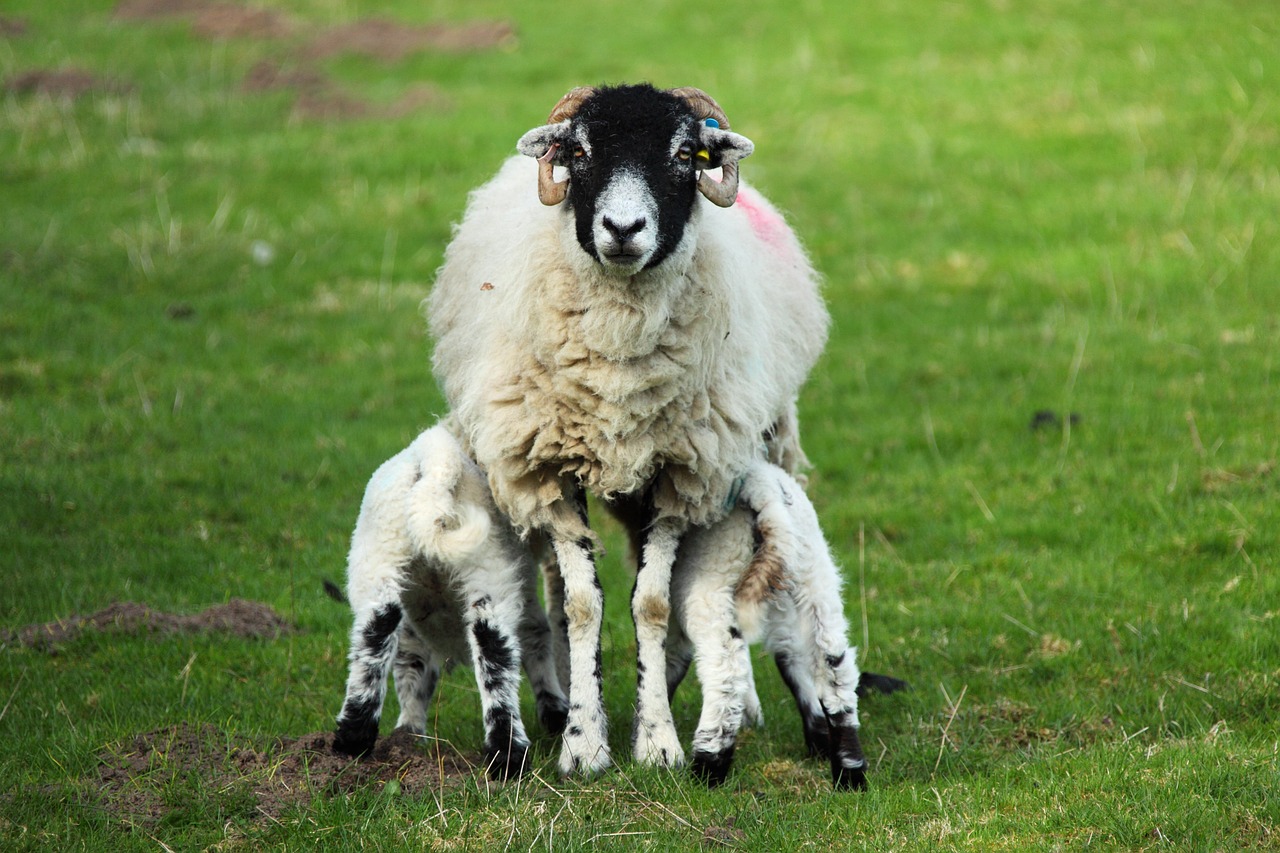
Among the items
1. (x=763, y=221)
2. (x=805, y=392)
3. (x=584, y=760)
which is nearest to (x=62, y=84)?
(x=805, y=392)

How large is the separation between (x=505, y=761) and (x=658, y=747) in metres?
0.61

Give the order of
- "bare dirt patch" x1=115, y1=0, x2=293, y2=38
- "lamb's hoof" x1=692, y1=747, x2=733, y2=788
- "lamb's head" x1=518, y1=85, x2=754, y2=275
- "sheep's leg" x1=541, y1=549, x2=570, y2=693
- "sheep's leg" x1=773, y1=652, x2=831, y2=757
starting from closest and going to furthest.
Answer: "lamb's head" x1=518, y1=85, x2=754, y2=275 < "lamb's hoof" x1=692, y1=747, x2=733, y2=788 < "sheep's leg" x1=773, y1=652, x2=831, y2=757 < "sheep's leg" x1=541, y1=549, x2=570, y2=693 < "bare dirt patch" x1=115, y1=0, x2=293, y2=38

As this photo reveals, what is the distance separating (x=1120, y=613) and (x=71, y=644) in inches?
206

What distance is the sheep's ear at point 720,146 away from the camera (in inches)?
225

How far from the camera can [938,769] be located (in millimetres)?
5715

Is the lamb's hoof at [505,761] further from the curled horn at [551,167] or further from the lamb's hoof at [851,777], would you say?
the curled horn at [551,167]

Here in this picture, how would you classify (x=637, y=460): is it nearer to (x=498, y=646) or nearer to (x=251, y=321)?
(x=498, y=646)

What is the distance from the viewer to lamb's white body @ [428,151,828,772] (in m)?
5.61

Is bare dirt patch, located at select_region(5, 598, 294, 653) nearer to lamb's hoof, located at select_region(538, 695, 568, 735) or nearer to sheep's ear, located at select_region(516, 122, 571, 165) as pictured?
lamb's hoof, located at select_region(538, 695, 568, 735)

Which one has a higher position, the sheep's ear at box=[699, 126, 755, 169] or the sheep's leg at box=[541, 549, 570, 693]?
the sheep's ear at box=[699, 126, 755, 169]

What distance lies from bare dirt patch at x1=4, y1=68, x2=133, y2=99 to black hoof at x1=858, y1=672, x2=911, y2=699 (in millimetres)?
15171

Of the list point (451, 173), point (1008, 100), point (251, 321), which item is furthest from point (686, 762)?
point (1008, 100)

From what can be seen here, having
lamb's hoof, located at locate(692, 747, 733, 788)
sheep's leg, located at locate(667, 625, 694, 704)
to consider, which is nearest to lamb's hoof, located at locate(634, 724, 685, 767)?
lamb's hoof, located at locate(692, 747, 733, 788)

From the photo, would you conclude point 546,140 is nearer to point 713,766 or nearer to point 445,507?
point 445,507
